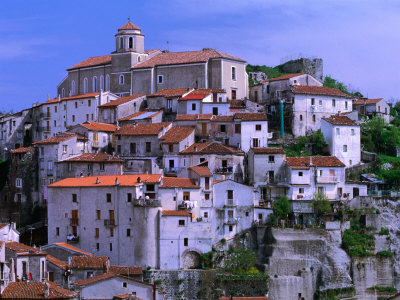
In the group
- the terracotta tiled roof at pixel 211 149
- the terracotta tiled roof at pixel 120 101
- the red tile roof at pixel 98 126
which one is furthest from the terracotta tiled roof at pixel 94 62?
the terracotta tiled roof at pixel 211 149

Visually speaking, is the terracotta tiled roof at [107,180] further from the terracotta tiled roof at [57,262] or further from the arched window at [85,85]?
the arched window at [85,85]

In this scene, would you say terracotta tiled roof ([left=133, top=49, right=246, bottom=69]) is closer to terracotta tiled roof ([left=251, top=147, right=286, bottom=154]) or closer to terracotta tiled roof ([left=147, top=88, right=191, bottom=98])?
terracotta tiled roof ([left=147, top=88, right=191, bottom=98])

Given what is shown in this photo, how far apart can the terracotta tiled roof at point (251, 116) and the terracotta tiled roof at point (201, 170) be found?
7049 mm

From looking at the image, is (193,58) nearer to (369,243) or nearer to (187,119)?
(187,119)

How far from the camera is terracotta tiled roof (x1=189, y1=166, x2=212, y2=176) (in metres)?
74.7

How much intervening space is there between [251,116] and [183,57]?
48.9 feet

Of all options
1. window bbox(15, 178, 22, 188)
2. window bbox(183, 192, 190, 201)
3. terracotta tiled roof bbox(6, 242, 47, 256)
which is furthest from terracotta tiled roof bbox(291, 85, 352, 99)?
terracotta tiled roof bbox(6, 242, 47, 256)

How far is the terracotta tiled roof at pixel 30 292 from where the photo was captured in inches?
2183

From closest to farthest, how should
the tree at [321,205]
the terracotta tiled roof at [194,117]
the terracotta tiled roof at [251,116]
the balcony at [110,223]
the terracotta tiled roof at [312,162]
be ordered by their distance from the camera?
the balcony at [110,223], the tree at [321,205], the terracotta tiled roof at [312,162], the terracotta tiled roof at [251,116], the terracotta tiled roof at [194,117]

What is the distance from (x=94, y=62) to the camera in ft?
329

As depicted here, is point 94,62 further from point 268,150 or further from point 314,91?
point 268,150

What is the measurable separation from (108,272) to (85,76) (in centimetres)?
3713

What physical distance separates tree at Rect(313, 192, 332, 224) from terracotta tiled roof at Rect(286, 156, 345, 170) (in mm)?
2517

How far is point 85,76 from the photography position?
100 m
